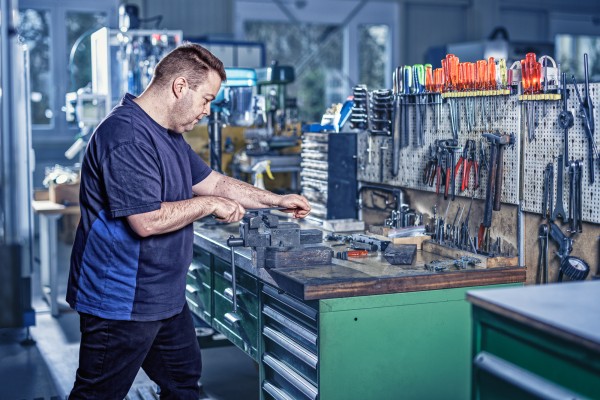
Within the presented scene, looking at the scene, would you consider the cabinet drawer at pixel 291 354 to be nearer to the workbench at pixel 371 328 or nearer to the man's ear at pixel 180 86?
the workbench at pixel 371 328

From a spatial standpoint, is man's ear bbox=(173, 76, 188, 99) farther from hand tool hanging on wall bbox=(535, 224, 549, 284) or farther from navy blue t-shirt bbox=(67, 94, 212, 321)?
hand tool hanging on wall bbox=(535, 224, 549, 284)

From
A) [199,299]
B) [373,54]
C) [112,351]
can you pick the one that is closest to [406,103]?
[199,299]

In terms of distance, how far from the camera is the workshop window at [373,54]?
8625 mm

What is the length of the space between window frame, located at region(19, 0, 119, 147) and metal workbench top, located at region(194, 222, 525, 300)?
218 inches

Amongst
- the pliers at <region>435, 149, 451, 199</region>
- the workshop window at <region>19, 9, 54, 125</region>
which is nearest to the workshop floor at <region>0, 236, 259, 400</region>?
the pliers at <region>435, 149, 451, 199</region>

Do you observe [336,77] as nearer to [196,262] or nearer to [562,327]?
[196,262]

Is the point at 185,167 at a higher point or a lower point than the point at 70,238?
higher

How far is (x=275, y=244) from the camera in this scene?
2385mm

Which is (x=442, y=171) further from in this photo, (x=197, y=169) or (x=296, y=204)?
(x=197, y=169)

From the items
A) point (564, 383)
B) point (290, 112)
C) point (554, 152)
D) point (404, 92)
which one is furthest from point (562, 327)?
point (290, 112)

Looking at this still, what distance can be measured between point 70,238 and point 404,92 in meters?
4.07

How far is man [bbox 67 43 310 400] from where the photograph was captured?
2.05 metres

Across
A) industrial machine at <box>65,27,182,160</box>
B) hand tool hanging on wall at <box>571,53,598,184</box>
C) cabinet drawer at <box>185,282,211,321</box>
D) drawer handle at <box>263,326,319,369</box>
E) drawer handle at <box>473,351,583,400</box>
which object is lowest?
cabinet drawer at <box>185,282,211,321</box>

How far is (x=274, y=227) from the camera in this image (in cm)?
242
